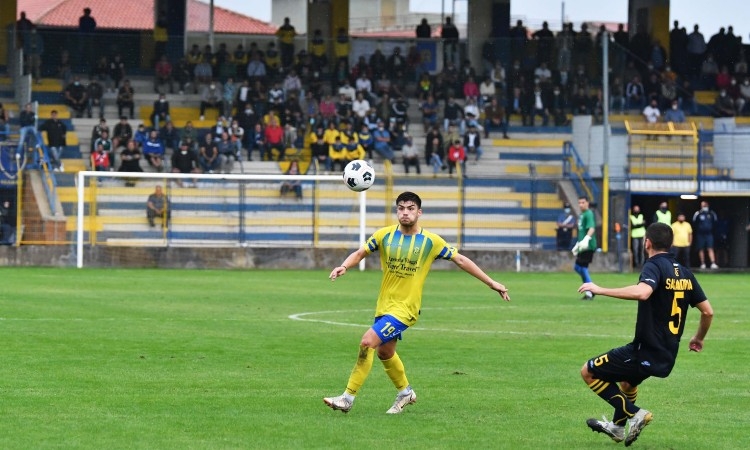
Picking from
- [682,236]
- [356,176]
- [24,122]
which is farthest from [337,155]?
[356,176]

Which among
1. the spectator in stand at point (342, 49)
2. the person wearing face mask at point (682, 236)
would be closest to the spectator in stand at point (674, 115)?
the person wearing face mask at point (682, 236)

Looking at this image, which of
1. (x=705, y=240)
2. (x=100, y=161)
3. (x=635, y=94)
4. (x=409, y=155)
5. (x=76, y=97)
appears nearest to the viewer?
(x=100, y=161)

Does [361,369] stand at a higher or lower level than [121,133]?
lower

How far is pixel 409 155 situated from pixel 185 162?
22.0 feet

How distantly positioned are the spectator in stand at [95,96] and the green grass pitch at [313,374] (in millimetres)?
16452

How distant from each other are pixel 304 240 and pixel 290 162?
12.1 ft

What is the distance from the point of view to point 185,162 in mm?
A: 38469

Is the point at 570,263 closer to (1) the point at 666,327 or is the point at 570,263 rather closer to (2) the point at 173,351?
(2) the point at 173,351

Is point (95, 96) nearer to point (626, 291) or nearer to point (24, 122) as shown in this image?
point (24, 122)

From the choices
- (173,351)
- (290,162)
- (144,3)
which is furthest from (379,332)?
(144,3)

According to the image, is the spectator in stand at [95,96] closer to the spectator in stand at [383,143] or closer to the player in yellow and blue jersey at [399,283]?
the spectator in stand at [383,143]

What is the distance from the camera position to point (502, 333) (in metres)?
19.3

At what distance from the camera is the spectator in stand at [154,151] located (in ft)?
128

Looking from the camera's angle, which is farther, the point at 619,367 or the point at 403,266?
the point at 403,266
